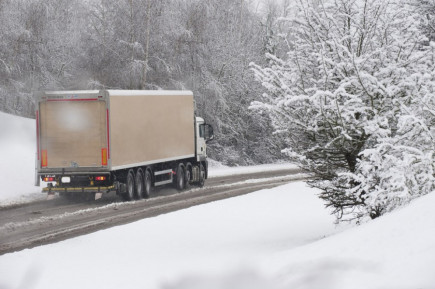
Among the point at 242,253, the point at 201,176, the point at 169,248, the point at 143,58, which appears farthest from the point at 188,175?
the point at 143,58

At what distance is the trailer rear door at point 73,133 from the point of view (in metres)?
20.0

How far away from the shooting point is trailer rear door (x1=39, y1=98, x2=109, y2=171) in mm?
20000

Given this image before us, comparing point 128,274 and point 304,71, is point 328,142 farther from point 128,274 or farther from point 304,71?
point 128,274

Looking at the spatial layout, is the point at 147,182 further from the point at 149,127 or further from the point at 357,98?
the point at 357,98

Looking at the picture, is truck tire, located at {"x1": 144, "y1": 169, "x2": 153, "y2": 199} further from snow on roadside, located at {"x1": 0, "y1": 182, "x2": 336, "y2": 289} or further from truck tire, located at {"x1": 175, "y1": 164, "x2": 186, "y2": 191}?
snow on roadside, located at {"x1": 0, "y1": 182, "x2": 336, "y2": 289}

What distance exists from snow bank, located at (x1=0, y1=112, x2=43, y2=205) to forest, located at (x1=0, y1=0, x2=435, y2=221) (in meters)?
6.83

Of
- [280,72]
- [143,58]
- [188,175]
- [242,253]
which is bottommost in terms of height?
[242,253]

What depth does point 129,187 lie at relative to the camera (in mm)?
21328

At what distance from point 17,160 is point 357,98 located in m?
16.8

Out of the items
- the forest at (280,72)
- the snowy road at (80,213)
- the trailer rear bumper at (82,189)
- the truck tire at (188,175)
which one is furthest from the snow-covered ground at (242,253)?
the truck tire at (188,175)

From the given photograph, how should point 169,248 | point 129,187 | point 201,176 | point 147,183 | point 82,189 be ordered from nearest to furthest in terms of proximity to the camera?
point 169,248
point 82,189
point 129,187
point 147,183
point 201,176

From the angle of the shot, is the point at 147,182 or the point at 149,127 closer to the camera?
the point at 149,127

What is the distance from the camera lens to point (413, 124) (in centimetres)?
1261

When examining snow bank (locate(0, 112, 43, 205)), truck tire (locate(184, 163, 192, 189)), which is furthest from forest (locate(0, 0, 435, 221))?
snow bank (locate(0, 112, 43, 205))
